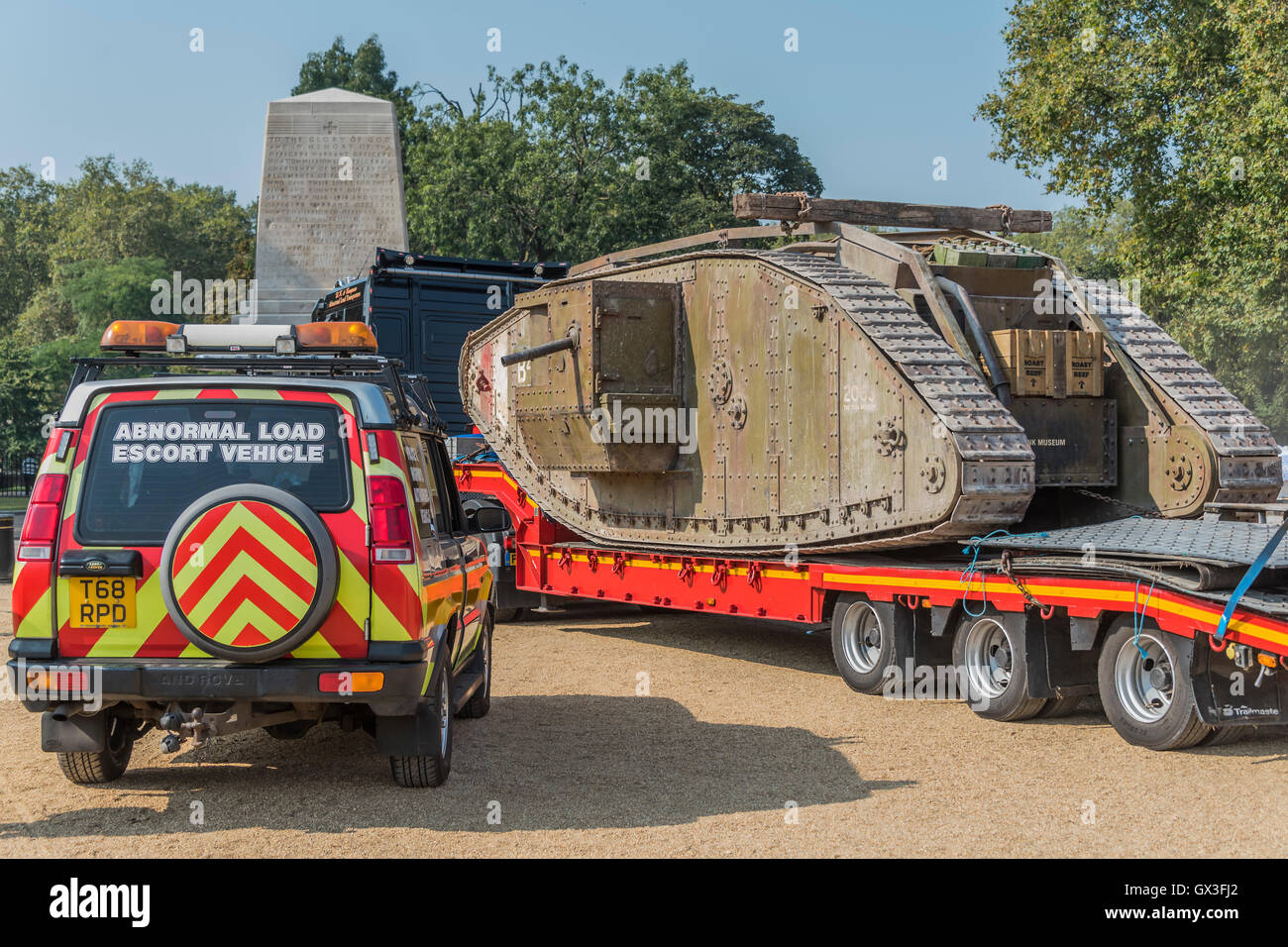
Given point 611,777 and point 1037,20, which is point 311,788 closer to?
point 611,777

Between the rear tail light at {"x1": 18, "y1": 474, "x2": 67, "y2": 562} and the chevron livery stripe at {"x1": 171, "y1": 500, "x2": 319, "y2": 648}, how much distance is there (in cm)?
66

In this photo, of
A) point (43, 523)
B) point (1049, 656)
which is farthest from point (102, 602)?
point (1049, 656)

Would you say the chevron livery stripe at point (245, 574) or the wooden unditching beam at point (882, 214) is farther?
the wooden unditching beam at point (882, 214)

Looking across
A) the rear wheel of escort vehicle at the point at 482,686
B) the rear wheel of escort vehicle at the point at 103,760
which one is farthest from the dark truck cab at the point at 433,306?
A: the rear wheel of escort vehicle at the point at 103,760

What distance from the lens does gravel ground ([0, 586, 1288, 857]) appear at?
232 inches

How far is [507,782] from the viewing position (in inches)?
280

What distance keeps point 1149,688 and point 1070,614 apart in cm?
63

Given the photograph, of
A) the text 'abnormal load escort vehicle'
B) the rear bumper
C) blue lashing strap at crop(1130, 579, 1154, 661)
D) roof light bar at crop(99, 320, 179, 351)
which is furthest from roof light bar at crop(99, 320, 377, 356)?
blue lashing strap at crop(1130, 579, 1154, 661)

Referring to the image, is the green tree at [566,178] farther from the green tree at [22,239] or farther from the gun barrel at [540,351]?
the green tree at [22,239]

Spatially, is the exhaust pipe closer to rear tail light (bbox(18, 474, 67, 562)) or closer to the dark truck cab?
rear tail light (bbox(18, 474, 67, 562))

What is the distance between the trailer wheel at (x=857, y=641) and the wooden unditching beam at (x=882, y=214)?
3112 millimetres

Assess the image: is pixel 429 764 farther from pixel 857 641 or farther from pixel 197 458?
pixel 857 641

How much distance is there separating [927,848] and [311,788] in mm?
3021

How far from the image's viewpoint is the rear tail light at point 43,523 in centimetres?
605
